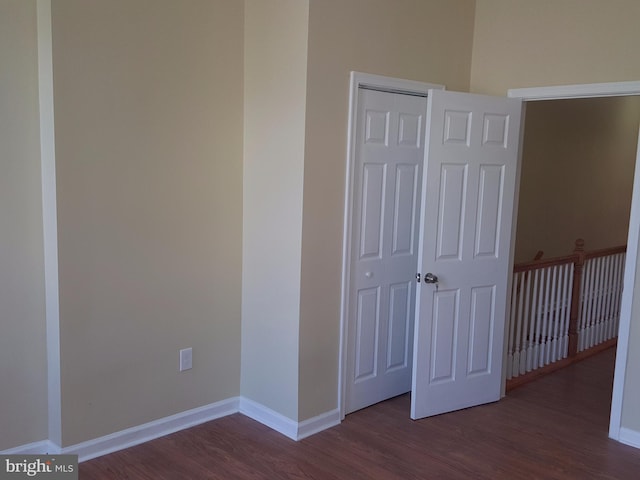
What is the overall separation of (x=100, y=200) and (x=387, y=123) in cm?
175

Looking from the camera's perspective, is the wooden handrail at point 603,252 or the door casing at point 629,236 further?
the wooden handrail at point 603,252

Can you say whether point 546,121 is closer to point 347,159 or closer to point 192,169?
point 347,159

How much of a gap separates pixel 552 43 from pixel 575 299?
7.73 ft

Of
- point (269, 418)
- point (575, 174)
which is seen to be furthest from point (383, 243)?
point (575, 174)

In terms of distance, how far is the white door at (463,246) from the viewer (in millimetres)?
3596

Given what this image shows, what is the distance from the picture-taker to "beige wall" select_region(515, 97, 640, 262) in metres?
6.32

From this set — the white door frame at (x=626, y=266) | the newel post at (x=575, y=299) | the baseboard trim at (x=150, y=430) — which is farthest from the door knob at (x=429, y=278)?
the newel post at (x=575, y=299)

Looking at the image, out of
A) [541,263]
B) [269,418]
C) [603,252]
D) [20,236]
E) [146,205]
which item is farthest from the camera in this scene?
[603,252]

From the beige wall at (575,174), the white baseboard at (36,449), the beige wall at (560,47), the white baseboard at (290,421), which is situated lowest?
the white baseboard at (290,421)

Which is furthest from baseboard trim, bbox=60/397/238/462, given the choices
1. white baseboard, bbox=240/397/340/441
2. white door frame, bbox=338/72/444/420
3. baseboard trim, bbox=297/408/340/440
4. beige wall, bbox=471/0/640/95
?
beige wall, bbox=471/0/640/95

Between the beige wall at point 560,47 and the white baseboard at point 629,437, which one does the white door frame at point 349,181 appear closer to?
the beige wall at point 560,47

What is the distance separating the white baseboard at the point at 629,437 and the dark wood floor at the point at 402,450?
47mm

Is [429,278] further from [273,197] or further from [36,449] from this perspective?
[36,449]

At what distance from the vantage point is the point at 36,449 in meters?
3.05
